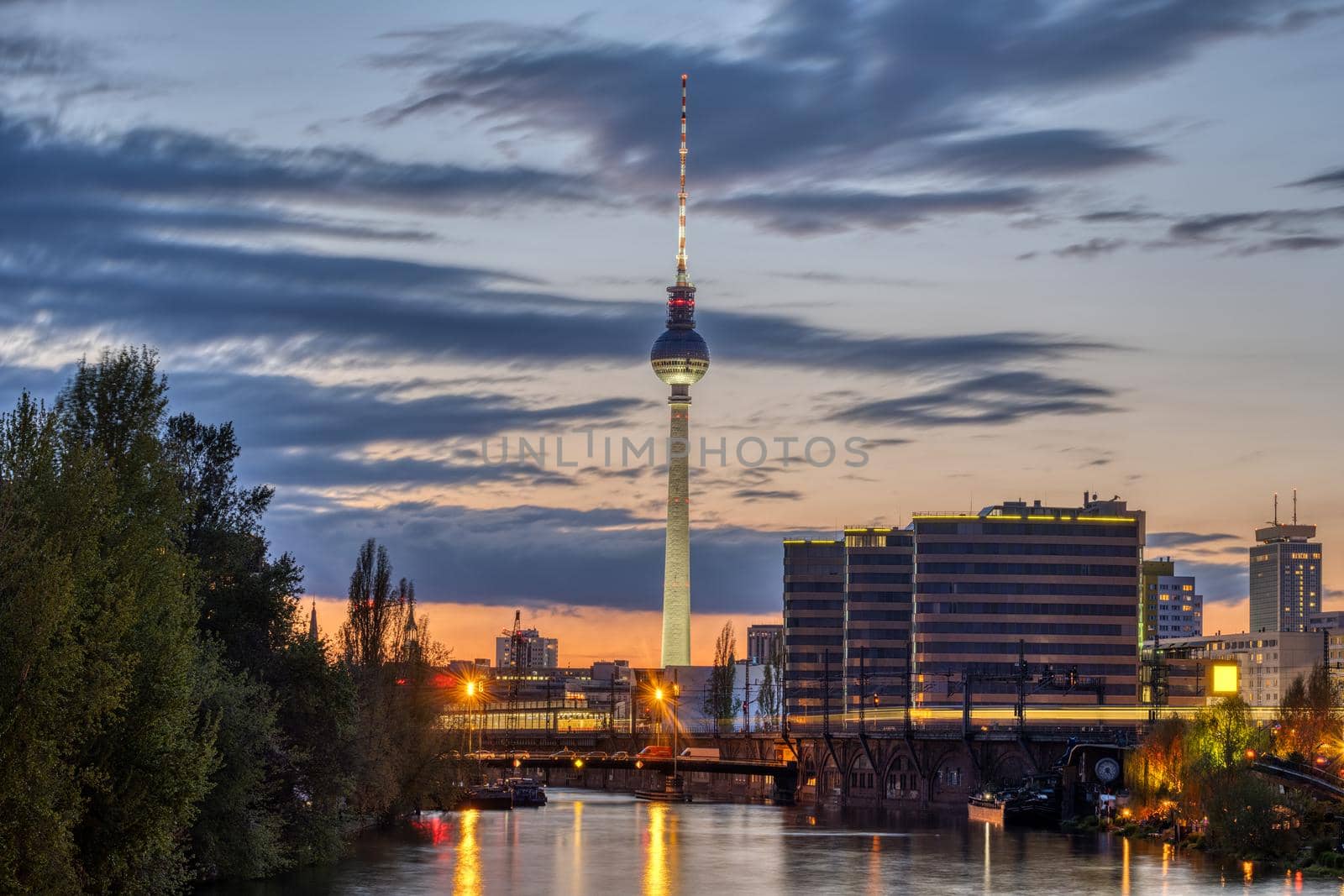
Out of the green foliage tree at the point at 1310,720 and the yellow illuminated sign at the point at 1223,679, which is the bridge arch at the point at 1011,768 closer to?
the yellow illuminated sign at the point at 1223,679

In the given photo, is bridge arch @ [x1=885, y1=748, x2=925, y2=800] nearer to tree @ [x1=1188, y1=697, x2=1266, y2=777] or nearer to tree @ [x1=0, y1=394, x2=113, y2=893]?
tree @ [x1=1188, y1=697, x2=1266, y2=777]

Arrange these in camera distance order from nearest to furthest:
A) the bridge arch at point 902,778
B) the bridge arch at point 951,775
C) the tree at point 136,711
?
the tree at point 136,711
the bridge arch at point 951,775
the bridge arch at point 902,778

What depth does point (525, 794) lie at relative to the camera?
18938cm

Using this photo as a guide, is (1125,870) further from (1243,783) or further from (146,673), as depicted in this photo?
(146,673)

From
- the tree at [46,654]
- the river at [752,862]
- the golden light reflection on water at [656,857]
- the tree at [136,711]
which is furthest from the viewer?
the golden light reflection on water at [656,857]

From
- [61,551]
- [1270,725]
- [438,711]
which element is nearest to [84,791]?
[61,551]

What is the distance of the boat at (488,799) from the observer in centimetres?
18262

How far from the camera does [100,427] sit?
244 feet

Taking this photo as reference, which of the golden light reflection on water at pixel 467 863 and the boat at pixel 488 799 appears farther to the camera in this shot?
the boat at pixel 488 799

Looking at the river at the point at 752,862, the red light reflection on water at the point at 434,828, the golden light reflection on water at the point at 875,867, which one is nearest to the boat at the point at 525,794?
the red light reflection on water at the point at 434,828

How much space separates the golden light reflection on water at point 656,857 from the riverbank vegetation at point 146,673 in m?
16.7

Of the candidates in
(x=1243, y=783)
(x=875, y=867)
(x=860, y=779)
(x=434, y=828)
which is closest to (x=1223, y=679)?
(x=860, y=779)

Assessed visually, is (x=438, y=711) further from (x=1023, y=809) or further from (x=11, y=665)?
(x=11, y=665)

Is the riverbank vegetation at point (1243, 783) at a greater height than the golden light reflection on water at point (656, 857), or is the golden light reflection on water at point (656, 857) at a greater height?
the riverbank vegetation at point (1243, 783)
